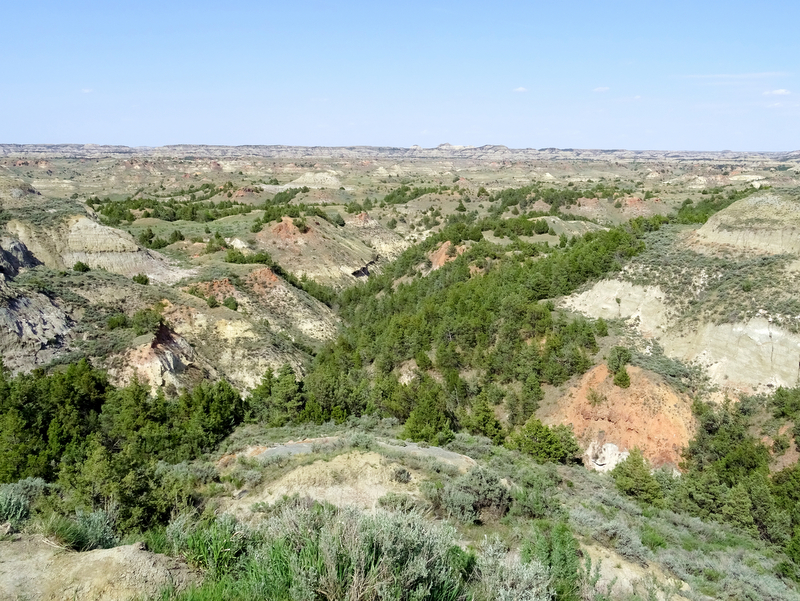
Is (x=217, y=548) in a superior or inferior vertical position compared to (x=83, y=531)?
superior

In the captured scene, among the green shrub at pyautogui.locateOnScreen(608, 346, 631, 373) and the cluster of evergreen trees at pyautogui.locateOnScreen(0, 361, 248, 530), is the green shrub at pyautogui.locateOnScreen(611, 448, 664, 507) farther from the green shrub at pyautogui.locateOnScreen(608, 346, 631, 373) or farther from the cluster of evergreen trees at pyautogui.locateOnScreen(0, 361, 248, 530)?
the cluster of evergreen trees at pyautogui.locateOnScreen(0, 361, 248, 530)

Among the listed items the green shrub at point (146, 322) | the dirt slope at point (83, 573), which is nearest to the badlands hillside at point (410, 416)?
the dirt slope at point (83, 573)

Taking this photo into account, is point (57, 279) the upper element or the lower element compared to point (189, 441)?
upper

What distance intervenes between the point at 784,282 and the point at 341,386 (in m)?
23.4

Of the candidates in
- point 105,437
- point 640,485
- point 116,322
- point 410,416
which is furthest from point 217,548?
point 116,322

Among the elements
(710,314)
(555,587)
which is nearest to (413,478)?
(555,587)

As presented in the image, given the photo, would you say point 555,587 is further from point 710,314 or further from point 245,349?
point 245,349

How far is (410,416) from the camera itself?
908 inches

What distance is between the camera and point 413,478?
15258 mm

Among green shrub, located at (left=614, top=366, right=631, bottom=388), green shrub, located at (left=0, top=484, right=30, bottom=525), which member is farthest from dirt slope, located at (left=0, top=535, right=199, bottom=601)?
green shrub, located at (left=614, top=366, right=631, bottom=388)

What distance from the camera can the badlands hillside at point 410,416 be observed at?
23.7 feet

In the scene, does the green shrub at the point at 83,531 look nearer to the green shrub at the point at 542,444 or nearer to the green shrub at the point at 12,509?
the green shrub at the point at 12,509

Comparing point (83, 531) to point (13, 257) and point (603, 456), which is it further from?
point (13, 257)

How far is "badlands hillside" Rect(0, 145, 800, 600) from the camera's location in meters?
7.22
